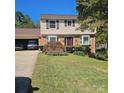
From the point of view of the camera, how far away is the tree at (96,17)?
22956 mm

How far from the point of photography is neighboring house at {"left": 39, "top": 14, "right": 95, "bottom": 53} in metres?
40.4

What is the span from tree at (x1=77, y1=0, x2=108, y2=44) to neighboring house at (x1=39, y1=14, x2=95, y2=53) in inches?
533

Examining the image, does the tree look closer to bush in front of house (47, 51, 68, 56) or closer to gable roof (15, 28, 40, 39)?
bush in front of house (47, 51, 68, 56)

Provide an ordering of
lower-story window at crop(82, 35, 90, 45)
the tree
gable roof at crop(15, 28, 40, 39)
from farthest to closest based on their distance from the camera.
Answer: gable roof at crop(15, 28, 40, 39) → lower-story window at crop(82, 35, 90, 45) → the tree

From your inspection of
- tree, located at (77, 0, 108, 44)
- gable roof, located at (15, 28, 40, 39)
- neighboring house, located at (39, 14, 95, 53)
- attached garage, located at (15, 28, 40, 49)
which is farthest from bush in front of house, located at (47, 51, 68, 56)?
gable roof, located at (15, 28, 40, 39)

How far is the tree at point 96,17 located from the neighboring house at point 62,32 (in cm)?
1354

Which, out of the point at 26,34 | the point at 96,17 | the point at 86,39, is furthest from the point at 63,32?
the point at 96,17

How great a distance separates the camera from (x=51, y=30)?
4059 cm

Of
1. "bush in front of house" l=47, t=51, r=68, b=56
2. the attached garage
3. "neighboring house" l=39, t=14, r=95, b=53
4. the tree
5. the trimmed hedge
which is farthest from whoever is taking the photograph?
the attached garage

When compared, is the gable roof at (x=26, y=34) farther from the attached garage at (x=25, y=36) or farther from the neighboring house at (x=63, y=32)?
the neighboring house at (x=63, y=32)

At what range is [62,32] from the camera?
41.2m
